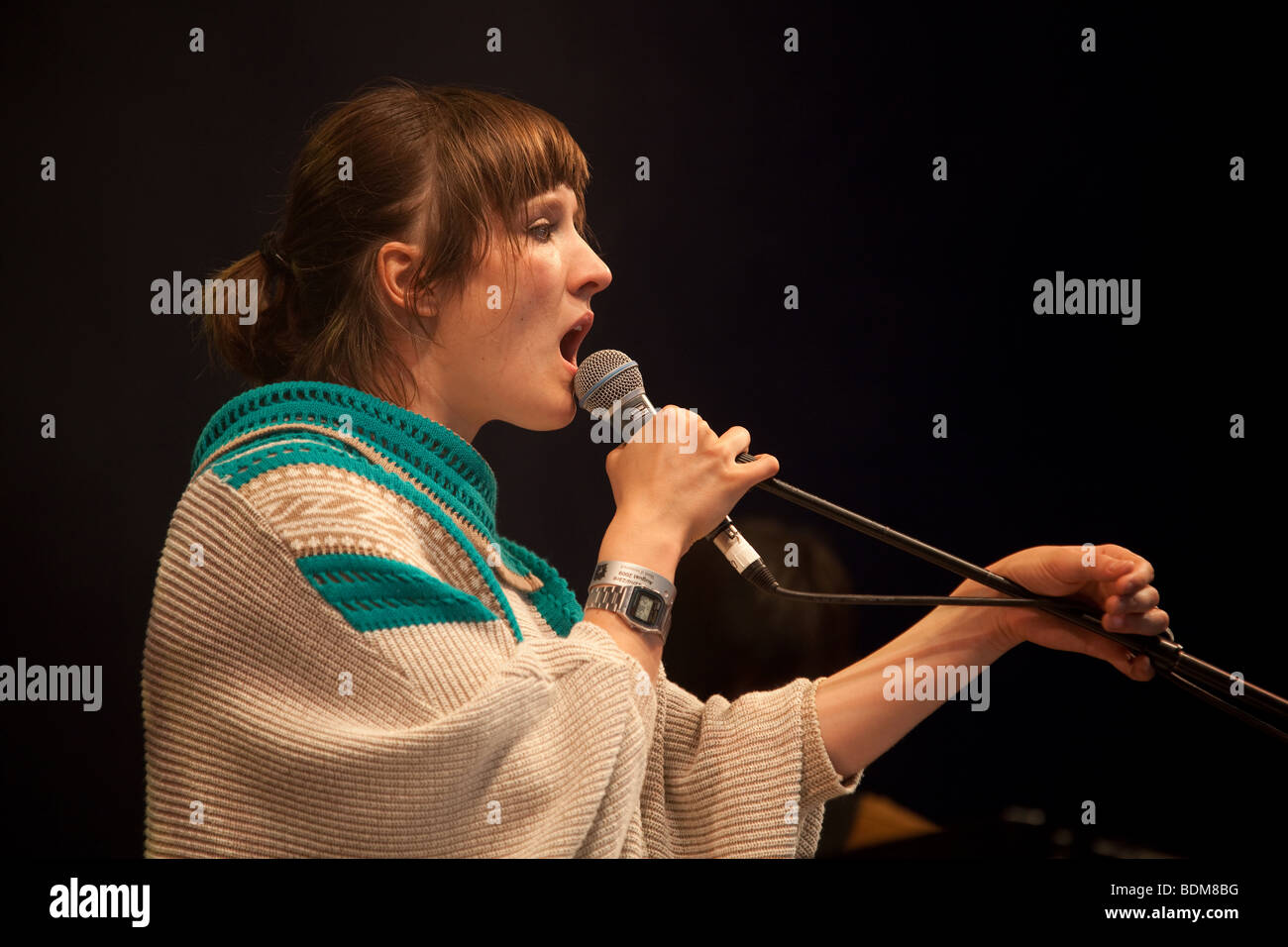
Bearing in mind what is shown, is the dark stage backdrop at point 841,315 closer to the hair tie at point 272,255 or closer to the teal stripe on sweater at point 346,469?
the hair tie at point 272,255

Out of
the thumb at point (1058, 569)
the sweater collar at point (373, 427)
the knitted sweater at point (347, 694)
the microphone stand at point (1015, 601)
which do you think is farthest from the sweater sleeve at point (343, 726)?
the thumb at point (1058, 569)

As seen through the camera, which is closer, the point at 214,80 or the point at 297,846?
the point at 297,846

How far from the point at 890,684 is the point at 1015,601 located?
188mm

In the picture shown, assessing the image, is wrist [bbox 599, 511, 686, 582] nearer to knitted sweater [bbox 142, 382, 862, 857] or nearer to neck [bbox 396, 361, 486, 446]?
knitted sweater [bbox 142, 382, 862, 857]

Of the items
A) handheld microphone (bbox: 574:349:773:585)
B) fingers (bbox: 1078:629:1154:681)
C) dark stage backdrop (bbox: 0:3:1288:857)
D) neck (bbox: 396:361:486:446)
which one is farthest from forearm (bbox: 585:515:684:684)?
dark stage backdrop (bbox: 0:3:1288:857)

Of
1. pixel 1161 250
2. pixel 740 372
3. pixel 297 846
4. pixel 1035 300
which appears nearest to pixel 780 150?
pixel 740 372

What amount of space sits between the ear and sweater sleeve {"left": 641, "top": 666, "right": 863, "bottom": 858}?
52cm

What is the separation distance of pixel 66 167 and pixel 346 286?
44 cm

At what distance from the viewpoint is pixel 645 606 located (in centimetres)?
105

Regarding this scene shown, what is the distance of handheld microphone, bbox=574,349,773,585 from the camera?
1188 millimetres

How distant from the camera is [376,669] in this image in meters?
0.93

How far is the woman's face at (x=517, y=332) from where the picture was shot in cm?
120
